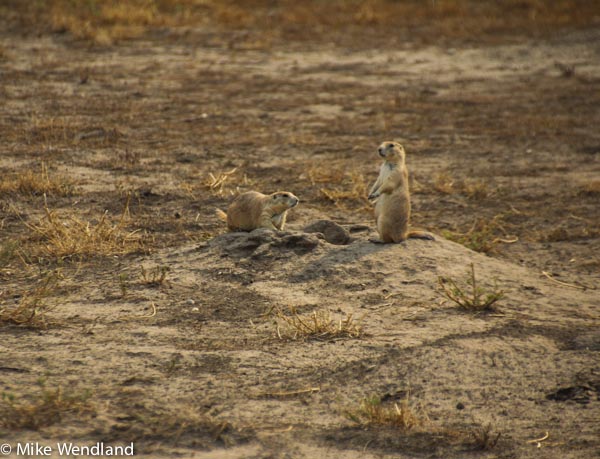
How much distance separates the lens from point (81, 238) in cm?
789

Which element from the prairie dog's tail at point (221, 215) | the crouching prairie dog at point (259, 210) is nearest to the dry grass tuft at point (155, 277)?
the crouching prairie dog at point (259, 210)

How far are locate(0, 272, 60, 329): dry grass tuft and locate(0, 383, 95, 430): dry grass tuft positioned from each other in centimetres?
110

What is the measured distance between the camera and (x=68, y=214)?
8828 millimetres

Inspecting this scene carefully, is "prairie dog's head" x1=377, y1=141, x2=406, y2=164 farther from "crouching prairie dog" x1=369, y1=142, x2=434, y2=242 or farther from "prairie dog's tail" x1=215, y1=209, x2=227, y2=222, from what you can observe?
"prairie dog's tail" x1=215, y1=209, x2=227, y2=222

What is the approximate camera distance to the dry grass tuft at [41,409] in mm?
4906

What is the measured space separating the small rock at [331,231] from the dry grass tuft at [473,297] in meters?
1.26

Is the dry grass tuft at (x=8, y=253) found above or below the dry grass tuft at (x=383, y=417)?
above

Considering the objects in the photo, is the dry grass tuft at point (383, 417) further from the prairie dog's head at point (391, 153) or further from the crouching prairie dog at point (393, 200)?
the prairie dog's head at point (391, 153)

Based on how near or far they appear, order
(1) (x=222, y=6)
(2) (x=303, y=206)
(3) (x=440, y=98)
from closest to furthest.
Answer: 1. (2) (x=303, y=206)
2. (3) (x=440, y=98)
3. (1) (x=222, y=6)

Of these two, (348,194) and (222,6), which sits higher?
(222,6)

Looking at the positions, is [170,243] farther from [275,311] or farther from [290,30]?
[290,30]

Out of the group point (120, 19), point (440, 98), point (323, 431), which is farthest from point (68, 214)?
point (120, 19)

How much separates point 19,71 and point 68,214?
7346mm

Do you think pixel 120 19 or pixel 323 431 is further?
pixel 120 19
